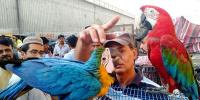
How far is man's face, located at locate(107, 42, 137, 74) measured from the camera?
1635 mm

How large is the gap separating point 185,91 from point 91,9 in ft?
38.3

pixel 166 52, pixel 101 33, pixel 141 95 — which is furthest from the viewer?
pixel 166 52

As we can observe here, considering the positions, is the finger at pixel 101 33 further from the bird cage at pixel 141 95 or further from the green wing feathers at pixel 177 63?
the green wing feathers at pixel 177 63

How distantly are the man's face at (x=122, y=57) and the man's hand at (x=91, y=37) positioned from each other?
23 centimetres

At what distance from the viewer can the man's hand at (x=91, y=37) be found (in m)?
1.16

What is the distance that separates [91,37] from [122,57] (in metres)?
0.48

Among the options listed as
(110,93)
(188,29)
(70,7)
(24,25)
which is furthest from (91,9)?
(110,93)

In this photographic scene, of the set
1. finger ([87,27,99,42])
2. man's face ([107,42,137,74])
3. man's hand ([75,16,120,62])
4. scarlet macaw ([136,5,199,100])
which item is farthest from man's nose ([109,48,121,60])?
scarlet macaw ([136,5,199,100])

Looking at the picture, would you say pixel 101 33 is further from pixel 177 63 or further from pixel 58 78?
pixel 177 63

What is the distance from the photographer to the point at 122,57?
1.66 metres

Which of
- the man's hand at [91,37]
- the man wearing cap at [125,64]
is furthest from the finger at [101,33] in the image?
the man wearing cap at [125,64]

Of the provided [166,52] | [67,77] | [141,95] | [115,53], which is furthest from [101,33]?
[166,52]

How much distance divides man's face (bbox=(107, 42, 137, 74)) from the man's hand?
0.23 metres

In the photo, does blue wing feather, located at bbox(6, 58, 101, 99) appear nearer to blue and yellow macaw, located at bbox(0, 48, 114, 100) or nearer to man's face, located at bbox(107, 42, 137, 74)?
blue and yellow macaw, located at bbox(0, 48, 114, 100)
